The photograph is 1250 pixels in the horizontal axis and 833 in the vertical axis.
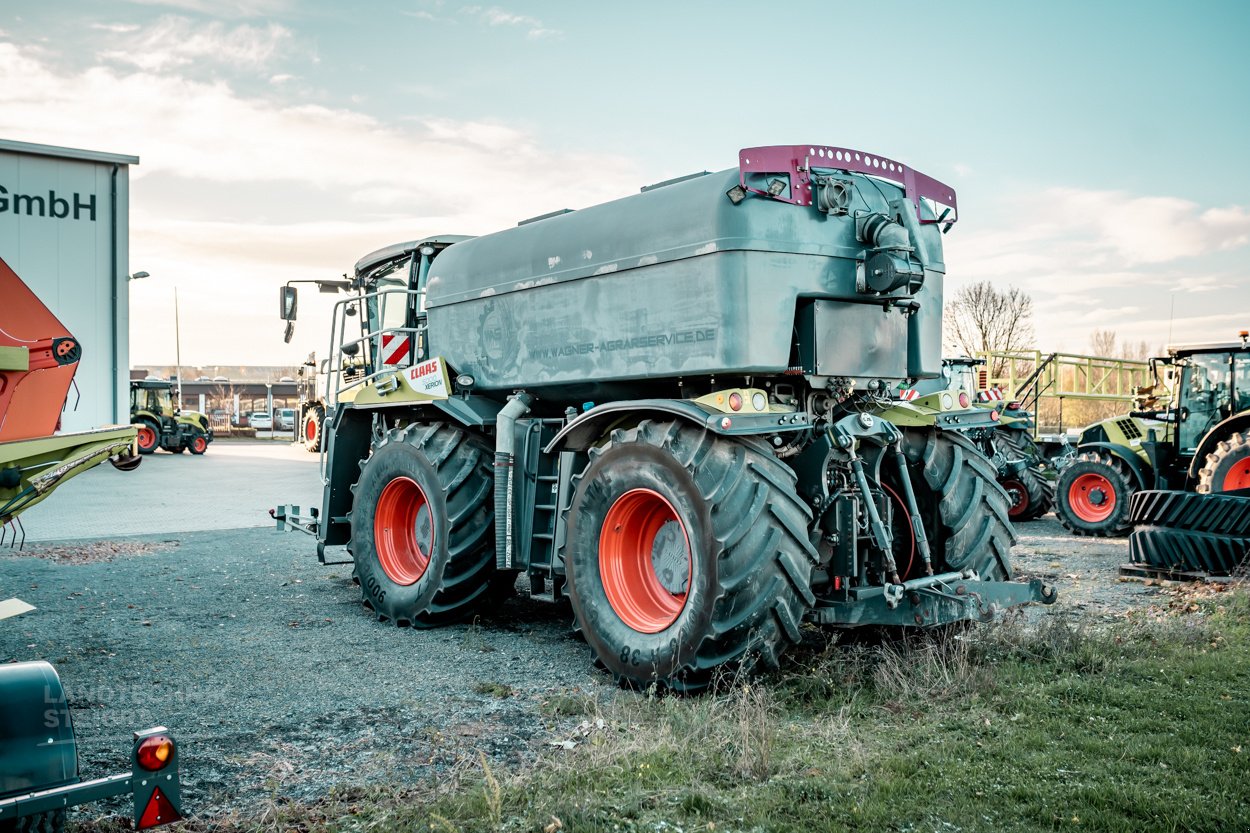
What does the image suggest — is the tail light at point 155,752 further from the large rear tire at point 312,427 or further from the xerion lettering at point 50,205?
the large rear tire at point 312,427

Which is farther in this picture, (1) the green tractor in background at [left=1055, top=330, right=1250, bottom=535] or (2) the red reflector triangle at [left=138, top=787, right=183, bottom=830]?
(1) the green tractor in background at [left=1055, top=330, right=1250, bottom=535]

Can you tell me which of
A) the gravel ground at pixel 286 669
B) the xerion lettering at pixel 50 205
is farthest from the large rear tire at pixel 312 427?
the xerion lettering at pixel 50 205

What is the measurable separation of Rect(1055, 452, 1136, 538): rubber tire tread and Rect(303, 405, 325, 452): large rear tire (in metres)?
26.4

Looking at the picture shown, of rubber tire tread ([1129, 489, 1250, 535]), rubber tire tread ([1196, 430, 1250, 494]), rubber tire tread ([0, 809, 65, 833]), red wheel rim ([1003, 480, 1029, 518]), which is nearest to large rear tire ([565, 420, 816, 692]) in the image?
rubber tire tread ([0, 809, 65, 833])

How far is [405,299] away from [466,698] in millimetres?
4866

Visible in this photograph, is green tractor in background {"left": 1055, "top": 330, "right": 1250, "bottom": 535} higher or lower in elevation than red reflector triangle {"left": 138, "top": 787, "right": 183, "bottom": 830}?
higher

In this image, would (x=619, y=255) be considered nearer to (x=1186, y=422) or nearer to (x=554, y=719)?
(x=554, y=719)

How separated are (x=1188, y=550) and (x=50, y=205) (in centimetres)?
1036

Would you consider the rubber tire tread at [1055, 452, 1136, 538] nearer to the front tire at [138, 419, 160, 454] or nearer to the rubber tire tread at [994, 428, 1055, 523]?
the rubber tire tread at [994, 428, 1055, 523]

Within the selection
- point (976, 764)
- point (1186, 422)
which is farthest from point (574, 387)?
point (1186, 422)

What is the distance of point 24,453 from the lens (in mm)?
5434

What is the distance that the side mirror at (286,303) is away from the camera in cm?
989

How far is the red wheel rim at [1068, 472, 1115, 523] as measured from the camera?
46.0 feet

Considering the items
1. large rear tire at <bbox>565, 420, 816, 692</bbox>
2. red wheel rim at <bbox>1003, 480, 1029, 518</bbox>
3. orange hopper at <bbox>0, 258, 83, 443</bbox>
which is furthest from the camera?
red wheel rim at <bbox>1003, 480, 1029, 518</bbox>
